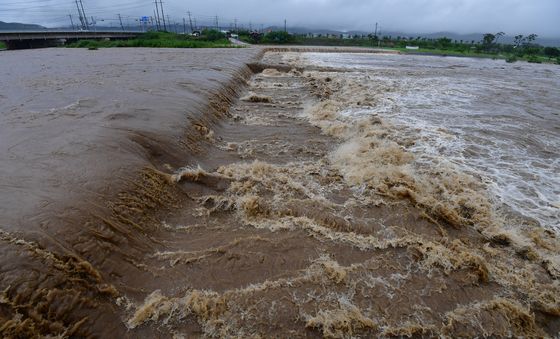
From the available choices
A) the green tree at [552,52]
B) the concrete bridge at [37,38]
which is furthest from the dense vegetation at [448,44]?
the concrete bridge at [37,38]

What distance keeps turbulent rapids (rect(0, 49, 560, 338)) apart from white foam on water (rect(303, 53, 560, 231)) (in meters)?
0.27

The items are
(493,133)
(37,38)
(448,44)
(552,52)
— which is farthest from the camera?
(448,44)

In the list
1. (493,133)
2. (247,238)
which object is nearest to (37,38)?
(247,238)

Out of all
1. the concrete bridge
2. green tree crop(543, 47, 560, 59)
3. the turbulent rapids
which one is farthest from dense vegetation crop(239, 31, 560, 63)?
the turbulent rapids

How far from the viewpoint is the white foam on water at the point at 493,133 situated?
6.06 m

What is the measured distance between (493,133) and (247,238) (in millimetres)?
9144

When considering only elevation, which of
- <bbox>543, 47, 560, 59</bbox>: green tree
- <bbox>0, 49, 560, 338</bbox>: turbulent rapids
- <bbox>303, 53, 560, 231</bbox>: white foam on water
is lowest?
<bbox>543, 47, 560, 59</bbox>: green tree

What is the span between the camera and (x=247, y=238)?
447 cm

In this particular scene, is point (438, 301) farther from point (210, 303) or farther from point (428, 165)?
point (428, 165)

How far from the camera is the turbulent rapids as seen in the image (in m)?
3.22

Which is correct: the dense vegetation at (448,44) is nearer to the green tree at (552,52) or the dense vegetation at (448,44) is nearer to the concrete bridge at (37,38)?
the green tree at (552,52)

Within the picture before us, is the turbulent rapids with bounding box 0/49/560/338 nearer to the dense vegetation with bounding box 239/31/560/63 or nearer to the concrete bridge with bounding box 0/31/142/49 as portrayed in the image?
the concrete bridge with bounding box 0/31/142/49

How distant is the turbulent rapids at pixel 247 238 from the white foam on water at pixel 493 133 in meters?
0.27

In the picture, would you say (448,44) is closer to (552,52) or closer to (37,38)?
(552,52)
